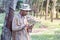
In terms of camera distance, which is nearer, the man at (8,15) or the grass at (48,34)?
the man at (8,15)

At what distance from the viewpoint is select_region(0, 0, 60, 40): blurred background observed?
2.63 metres

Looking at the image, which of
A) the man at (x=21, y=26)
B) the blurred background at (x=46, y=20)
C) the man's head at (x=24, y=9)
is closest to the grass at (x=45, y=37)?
the blurred background at (x=46, y=20)

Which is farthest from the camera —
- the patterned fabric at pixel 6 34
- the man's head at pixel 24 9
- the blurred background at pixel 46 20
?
the blurred background at pixel 46 20

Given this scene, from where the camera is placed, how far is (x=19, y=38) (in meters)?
2.37

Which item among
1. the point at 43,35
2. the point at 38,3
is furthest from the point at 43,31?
the point at 38,3

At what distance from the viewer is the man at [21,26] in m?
2.31

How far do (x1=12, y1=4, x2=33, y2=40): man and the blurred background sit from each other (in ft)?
0.81

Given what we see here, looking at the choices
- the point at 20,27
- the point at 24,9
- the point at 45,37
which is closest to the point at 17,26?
the point at 20,27

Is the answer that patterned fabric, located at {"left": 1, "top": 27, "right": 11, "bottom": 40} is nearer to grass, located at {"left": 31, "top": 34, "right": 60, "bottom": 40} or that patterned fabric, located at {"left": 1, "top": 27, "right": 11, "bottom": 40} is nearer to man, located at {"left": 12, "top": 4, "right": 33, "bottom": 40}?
man, located at {"left": 12, "top": 4, "right": 33, "bottom": 40}


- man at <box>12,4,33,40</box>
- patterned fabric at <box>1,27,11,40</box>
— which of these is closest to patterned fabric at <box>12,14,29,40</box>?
man at <box>12,4,33,40</box>

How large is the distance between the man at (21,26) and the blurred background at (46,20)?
0.25 meters

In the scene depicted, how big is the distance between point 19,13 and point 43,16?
0.46 meters

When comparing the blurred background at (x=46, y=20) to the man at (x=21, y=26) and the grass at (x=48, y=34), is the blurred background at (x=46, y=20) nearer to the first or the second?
the grass at (x=48, y=34)

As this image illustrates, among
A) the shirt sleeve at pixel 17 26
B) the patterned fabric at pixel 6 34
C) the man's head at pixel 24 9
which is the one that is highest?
the man's head at pixel 24 9
